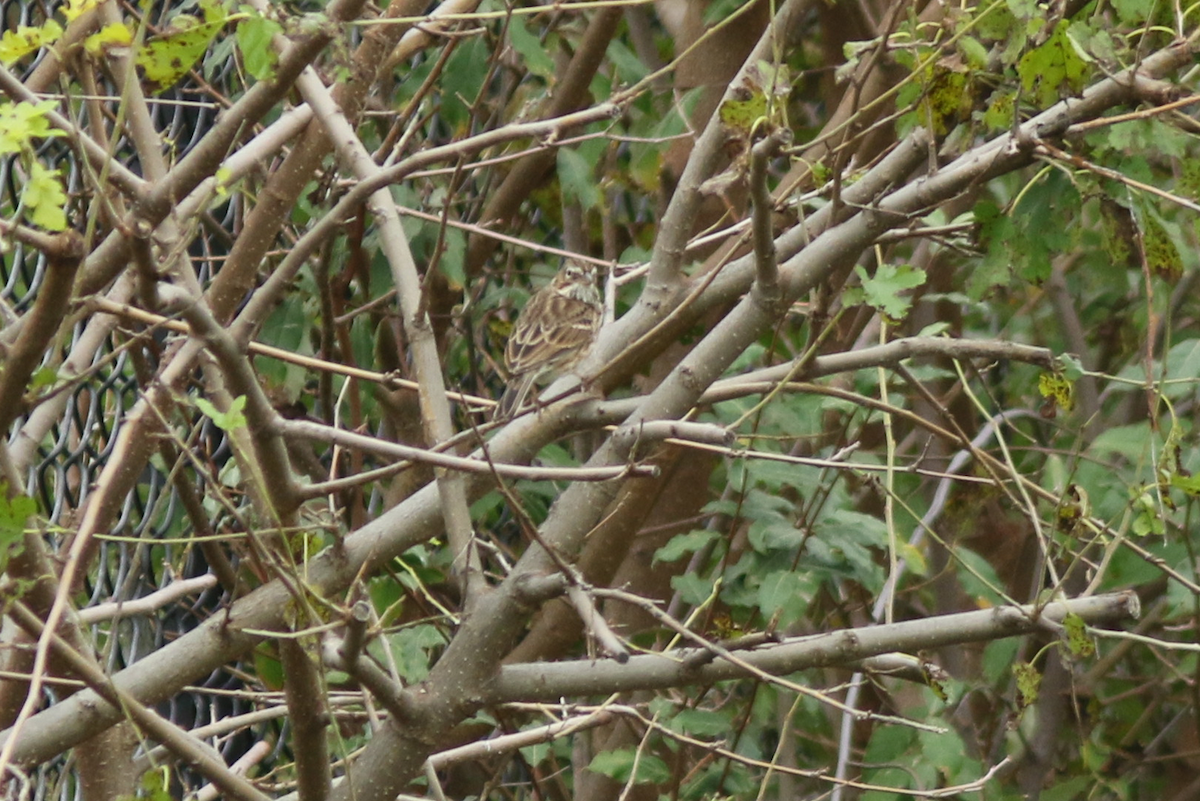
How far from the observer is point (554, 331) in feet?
16.2

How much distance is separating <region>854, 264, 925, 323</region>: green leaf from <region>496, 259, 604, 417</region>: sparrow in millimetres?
1535

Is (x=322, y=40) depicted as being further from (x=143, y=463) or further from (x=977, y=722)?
(x=977, y=722)

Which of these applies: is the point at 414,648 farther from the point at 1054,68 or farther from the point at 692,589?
the point at 1054,68

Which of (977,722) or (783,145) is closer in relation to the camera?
(783,145)

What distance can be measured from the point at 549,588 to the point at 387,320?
244 centimetres

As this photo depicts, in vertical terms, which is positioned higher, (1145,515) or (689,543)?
(1145,515)

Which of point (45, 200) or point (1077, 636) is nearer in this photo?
point (45, 200)

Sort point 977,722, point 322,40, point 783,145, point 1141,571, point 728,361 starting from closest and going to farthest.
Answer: point 322,40 → point 783,145 → point 728,361 → point 1141,571 → point 977,722

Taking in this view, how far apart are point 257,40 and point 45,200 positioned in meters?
0.61

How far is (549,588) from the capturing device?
255cm

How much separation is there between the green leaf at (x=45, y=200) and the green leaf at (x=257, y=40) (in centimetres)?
55

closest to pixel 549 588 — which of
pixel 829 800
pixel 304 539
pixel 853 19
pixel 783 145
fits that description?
pixel 304 539

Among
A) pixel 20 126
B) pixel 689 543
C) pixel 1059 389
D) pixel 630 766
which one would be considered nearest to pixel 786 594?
pixel 689 543

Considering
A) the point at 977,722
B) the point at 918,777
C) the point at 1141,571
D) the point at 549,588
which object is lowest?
the point at 977,722
